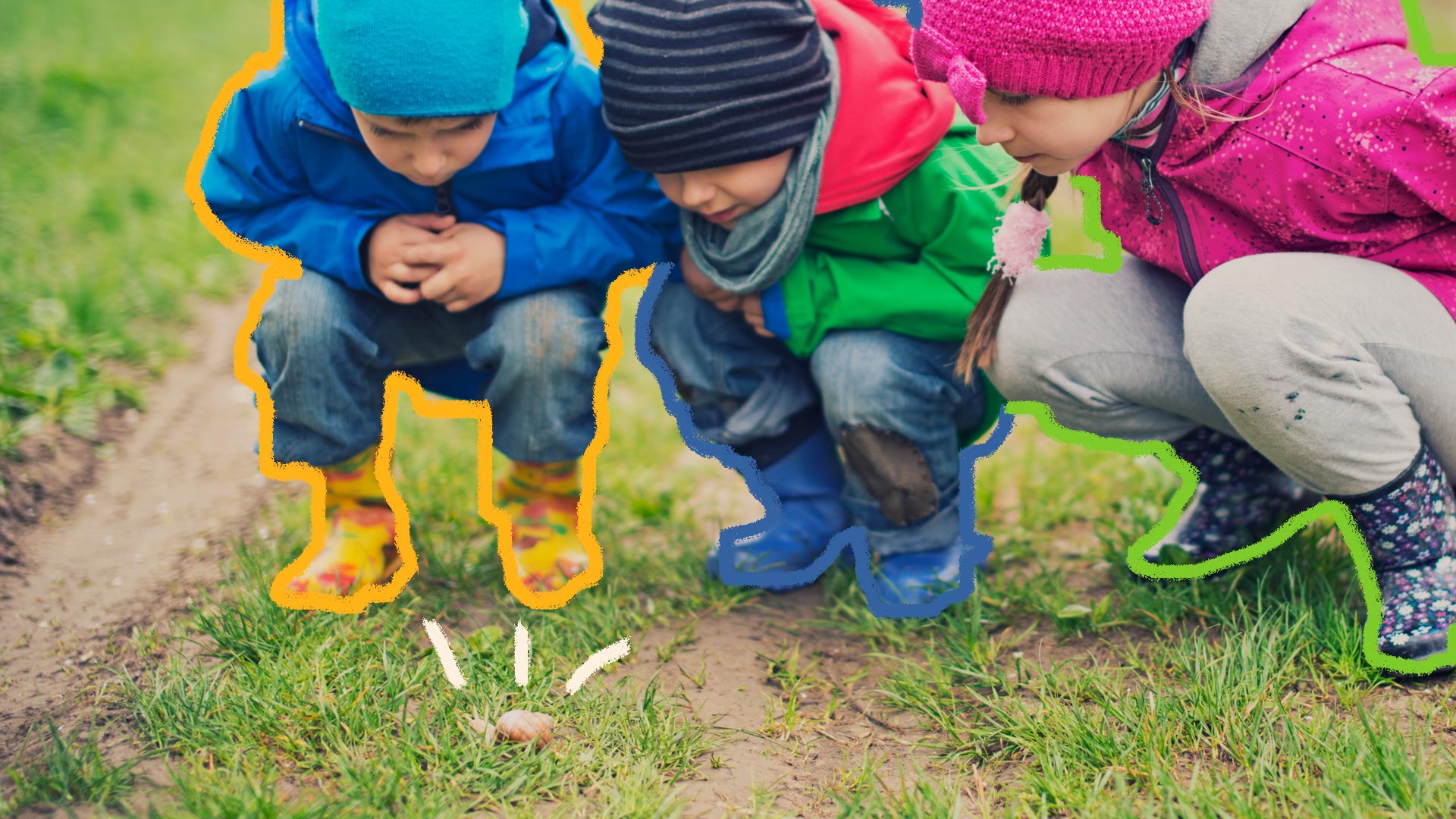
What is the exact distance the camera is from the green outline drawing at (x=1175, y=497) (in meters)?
1.69

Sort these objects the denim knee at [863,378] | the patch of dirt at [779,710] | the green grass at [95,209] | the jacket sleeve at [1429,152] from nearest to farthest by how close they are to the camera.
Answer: the jacket sleeve at [1429,152] → the patch of dirt at [779,710] → the denim knee at [863,378] → the green grass at [95,209]

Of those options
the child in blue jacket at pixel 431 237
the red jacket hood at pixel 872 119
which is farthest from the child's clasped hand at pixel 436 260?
the red jacket hood at pixel 872 119

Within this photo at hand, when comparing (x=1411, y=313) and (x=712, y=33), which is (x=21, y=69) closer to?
(x=712, y=33)

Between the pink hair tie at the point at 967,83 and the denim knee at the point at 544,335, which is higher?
the pink hair tie at the point at 967,83

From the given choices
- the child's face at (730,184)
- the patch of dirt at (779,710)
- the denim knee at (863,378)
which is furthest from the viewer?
the denim knee at (863,378)

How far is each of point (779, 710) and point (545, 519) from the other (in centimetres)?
55

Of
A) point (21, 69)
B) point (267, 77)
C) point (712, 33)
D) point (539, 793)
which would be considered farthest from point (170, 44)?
point (539, 793)

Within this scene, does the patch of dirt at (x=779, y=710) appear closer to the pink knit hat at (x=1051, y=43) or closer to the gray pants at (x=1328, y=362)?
the gray pants at (x=1328, y=362)

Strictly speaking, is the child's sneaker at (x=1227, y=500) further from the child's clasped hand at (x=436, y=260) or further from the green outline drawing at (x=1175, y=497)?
the child's clasped hand at (x=436, y=260)

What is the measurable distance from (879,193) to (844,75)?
0.18 m

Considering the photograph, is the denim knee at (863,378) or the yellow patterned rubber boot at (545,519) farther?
the yellow patterned rubber boot at (545,519)

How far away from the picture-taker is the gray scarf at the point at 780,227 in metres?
1.77

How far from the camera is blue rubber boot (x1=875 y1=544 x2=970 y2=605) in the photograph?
1962mm

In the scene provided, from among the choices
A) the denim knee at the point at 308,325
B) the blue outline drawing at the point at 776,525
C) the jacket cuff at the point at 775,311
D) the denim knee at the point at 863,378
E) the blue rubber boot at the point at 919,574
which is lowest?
the blue rubber boot at the point at 919,574
